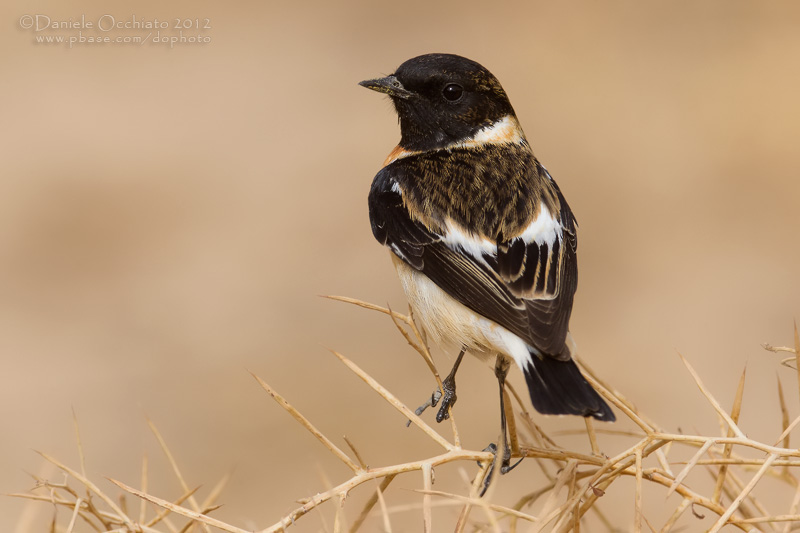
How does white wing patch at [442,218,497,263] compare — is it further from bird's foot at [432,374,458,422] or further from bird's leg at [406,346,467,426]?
bird's foot at [432,374,458,422]

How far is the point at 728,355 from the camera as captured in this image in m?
8.59

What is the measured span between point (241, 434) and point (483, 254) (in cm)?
475

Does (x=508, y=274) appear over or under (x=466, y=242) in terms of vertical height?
under

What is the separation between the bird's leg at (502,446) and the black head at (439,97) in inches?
47.6

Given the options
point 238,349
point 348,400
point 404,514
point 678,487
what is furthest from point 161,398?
point 678,487

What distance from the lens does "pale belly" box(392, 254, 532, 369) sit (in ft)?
11.8

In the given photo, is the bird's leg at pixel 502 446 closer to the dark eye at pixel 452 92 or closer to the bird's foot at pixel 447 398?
the bird's foot at pixel 447 398

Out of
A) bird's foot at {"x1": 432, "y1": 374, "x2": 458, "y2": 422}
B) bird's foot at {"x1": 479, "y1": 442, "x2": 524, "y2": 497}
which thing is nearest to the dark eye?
bird's foot at {"x1": 432, "y1": 374, "x2": 458, "y2": 422}

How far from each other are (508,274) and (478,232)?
278mm

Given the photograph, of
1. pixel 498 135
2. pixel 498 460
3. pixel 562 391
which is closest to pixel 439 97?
pixel 498 135

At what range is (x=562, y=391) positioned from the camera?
3.04m

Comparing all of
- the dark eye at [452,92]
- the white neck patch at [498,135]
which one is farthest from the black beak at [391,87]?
the white neck patch at [498,135]

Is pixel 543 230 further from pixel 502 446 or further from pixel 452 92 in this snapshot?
pixel 502 446

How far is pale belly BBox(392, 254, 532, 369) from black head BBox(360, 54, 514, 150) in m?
0.75
